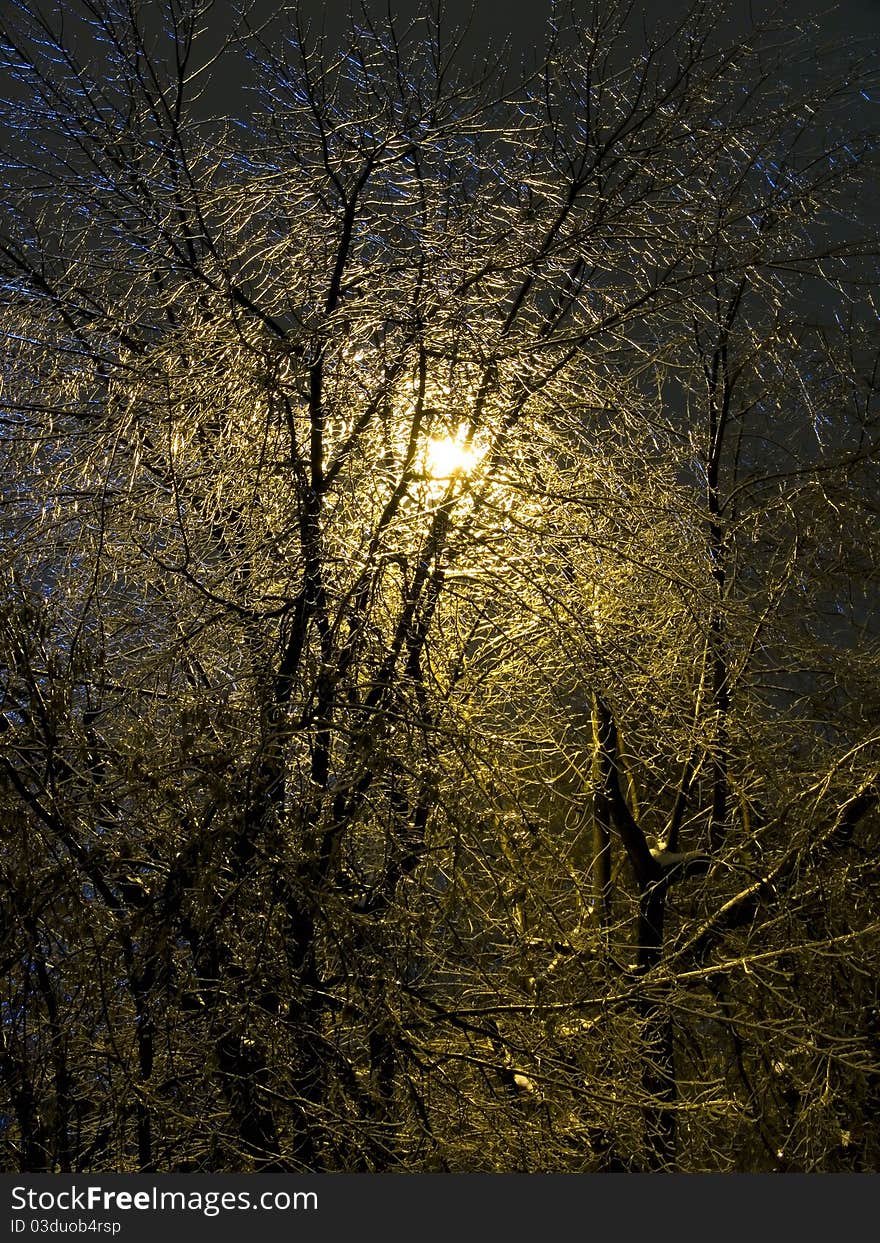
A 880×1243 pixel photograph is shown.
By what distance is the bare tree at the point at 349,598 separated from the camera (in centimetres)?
259

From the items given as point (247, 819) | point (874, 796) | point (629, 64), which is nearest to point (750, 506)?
point (874, 796)

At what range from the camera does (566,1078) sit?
289cm

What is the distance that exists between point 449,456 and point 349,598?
1.32 feet

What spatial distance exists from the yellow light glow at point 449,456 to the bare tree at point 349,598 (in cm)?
2

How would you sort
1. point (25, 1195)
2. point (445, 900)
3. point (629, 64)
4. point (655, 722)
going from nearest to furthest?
point (25, 1195), point (445, 900), point (629, 64), point (655, 722)

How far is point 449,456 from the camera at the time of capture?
292cm

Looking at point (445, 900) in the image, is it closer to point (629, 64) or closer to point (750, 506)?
point (629, 64)

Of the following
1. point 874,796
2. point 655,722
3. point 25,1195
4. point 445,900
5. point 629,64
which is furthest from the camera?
point 874,796

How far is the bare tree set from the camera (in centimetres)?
259

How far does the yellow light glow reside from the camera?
289 centimetres

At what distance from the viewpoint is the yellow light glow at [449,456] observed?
2891mm

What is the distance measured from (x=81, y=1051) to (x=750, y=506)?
11.4 feet

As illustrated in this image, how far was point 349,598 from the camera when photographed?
272 centimetres

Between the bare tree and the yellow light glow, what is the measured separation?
0.02 meters
